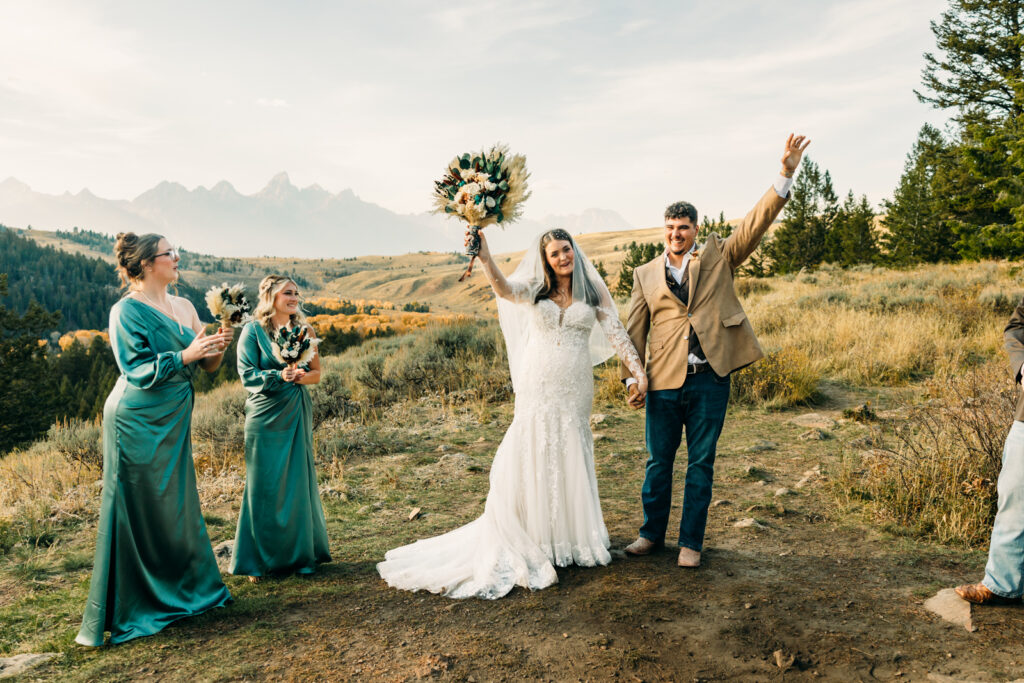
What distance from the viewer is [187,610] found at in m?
4.05

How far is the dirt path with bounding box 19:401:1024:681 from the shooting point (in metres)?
3.33

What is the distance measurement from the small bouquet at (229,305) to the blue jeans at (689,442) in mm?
2988

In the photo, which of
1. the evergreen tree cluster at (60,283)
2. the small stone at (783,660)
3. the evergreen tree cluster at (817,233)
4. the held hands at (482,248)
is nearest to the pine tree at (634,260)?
the evergreen tree cluster at (817,233)

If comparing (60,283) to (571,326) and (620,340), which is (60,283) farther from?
(620,340)

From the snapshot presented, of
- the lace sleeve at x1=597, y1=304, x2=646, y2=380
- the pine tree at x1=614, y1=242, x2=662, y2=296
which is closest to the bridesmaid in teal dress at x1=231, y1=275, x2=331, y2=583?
the lace sleeve at x1=597, y1=304, x2=646, y2=380

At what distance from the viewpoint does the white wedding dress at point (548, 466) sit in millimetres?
4652

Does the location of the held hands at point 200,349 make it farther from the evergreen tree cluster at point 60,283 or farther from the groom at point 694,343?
the evergreen tree cluster at point 60,283

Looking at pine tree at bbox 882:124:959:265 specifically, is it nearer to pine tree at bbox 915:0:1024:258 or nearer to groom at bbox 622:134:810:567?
pine tree at bbox 915:0:1024:258

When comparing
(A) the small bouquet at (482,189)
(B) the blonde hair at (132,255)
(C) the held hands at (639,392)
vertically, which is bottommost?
(C) the held hands at (639,392)

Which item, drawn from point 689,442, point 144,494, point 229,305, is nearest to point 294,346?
point 229,305

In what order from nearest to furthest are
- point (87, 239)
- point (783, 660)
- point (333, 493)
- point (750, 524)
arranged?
point (783, 660) → point (750, 524) → point (333, 493) → point (87, 239)

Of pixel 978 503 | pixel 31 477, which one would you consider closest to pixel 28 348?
pixel 31 477

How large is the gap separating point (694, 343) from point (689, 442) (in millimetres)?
734

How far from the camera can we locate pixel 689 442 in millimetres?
4586
